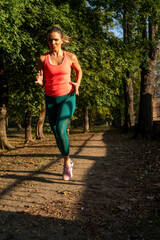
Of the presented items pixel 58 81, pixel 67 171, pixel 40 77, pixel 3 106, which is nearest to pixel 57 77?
pixel 58 81

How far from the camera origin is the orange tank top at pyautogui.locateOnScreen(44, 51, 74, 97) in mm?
3563

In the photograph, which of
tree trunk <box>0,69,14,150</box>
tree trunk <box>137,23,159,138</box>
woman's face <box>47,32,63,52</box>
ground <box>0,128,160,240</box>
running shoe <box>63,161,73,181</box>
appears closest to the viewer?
ground <box>0,128,160,240</box>

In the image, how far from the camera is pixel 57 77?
358 centimetres

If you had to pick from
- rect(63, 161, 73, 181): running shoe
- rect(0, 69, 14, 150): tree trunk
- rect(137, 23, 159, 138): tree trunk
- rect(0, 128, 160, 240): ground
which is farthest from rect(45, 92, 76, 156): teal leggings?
rect(137, 23, 159, 138): tree trunk

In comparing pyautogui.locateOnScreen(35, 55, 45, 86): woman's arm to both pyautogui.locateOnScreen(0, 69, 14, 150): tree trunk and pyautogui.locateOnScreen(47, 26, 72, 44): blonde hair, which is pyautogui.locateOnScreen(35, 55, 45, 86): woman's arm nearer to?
pyautogui.locateOnScreen(47, 26, 72, 44): blonde hair

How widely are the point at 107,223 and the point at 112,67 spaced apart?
9494 mm

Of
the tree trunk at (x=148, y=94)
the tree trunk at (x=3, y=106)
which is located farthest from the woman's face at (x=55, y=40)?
the tree trunk at (x=148, y=94)

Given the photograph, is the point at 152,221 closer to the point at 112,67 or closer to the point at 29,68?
the point at 29,68

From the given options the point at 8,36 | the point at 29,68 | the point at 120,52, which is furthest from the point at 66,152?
the point at 120,52

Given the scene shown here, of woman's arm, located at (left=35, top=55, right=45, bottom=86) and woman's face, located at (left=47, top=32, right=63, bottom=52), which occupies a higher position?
woman's face, located at (left=47, top=32, right=63, bottom=52)

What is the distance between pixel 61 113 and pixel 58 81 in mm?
478

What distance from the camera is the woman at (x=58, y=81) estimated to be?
3570 millimetres

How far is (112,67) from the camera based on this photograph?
435 inches

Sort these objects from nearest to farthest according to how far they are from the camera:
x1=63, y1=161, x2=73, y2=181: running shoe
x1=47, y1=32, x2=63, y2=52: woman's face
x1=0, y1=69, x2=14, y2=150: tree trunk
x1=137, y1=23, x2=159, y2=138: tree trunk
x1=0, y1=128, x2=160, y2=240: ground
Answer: x1=0, y1=128, x2=160, y2=240: ground
x1=47, y1=32, x2=63, y2=52: woman's face
x1=63, y1=161, x2=73, y2=181: running shoe
x1=0, y1=69, x2=14, y2=150: tree trunk
x1=137, y1=23, x2=159, y2=138: tree trunk
